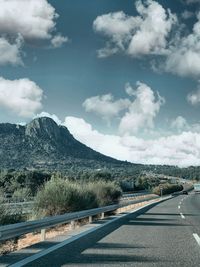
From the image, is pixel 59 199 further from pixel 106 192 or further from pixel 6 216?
pixel 106 192

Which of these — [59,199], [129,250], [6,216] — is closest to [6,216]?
[6,216]

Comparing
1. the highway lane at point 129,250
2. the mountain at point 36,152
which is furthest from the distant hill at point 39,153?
the highway lane at point 129,250

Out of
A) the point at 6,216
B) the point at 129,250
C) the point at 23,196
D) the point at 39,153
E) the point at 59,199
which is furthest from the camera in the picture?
the point at 39,153

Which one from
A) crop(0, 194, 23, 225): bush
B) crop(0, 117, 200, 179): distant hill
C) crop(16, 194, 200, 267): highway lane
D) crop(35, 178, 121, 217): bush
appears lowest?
crop(16, 194, 200, 267): highway lane

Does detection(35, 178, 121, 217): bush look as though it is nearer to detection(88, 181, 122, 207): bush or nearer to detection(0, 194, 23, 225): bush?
detection(0, 194, 23, 225): bush

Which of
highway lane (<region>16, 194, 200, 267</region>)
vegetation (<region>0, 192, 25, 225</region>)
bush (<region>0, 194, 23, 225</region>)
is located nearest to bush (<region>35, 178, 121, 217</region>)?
bush (<region>0, 194, 23, 225</region>)

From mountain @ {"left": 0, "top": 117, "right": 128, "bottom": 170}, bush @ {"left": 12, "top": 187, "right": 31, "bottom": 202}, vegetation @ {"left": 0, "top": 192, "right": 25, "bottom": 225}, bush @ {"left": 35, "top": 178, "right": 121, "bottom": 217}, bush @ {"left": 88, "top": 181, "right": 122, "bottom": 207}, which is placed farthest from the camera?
mountain @ {"left": 0, "top": 117, "right": 128, "bottom": 170}

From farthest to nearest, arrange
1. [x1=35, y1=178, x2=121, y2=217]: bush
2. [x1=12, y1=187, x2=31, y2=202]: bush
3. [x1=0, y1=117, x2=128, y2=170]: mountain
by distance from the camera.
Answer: [x1=0, y1=117, x2=128, y2=170]: mountain < [x1=12, y1=187, x2=31, y2=202]: bush < [x1=35, y1=178, x2=121, y2=217]: bush

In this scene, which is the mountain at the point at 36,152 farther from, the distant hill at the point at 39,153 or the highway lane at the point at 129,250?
the highway lane at the point at 129,250

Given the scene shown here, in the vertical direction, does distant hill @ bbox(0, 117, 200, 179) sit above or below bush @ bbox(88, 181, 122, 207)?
above

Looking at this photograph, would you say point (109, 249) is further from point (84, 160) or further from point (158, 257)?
point (84, 160)

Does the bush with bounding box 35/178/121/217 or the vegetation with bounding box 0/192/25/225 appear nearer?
the vegetation with bounding box 0/192/25/225

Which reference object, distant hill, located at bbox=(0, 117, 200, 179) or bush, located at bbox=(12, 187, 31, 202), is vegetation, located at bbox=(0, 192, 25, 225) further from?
distant hill, located at bbox=(0, 117, 200, 179)

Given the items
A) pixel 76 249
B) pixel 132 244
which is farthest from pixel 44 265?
pixel 132 244
